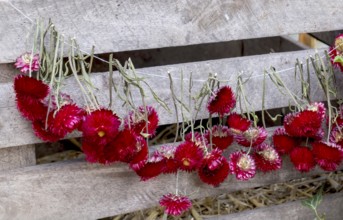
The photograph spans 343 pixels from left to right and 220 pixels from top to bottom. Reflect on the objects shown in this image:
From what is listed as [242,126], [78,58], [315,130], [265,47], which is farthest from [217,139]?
[265,47]

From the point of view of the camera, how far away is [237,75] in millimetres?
1425

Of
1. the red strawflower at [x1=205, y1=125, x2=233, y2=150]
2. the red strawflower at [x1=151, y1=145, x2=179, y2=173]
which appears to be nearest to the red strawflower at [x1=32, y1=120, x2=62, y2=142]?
the red strawflower at [x1=151, y1=145, x2=179, y2=173]

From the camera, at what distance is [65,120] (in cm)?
121

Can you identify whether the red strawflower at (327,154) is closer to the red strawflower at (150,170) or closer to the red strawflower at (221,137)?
the red strawflower at (221,137)

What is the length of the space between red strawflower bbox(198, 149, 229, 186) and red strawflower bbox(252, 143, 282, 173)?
3.9 inches

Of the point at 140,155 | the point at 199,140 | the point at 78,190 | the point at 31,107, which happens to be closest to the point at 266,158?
the point at 199,140

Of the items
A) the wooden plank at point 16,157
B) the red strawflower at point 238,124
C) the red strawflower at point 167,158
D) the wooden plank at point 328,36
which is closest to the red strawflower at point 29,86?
the wooden plank at point 16,157

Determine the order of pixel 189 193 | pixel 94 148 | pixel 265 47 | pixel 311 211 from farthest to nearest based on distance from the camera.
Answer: pixel 265 47 < pixel 311 211 < pixel 189 193 < pixel 94 148

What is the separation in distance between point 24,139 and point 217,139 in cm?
41

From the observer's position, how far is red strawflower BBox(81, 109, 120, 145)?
47.1 inches

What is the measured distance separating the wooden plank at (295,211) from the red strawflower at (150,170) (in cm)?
28

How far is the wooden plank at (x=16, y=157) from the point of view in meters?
1.34

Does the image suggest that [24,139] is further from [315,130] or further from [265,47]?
[265,47]

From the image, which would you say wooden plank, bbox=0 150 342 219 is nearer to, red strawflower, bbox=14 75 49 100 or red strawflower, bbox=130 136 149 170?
red strawflower, bbox=130 136 149 170
